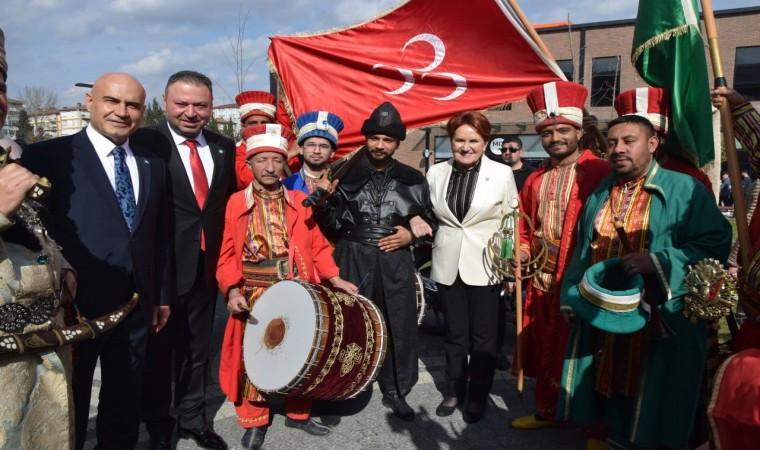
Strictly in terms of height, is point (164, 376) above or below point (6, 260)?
below

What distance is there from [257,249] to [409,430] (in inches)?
63.3

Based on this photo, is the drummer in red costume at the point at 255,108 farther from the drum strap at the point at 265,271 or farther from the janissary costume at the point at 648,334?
the janissary costume at the point at 648,334

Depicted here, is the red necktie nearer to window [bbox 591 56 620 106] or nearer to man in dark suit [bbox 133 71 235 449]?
man in dark suit [bbox 133 71 235 449]

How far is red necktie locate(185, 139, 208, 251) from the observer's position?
130 inches

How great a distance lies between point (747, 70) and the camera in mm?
25281

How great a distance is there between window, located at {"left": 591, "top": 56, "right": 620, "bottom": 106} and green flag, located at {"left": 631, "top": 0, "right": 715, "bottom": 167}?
22025 millimetres

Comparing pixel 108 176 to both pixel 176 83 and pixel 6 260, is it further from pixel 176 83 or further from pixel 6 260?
pixel 6 260

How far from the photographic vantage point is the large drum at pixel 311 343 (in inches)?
117

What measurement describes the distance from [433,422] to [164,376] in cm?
184

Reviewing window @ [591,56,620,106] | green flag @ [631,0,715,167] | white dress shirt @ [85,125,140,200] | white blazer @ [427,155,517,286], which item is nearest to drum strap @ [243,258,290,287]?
white dress shirt @ [85,125,140,200]

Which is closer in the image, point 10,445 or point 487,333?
point 10,445

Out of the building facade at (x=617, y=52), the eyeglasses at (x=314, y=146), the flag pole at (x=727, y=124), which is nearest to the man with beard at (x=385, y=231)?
the eyeglasses at (x=314, y=146)

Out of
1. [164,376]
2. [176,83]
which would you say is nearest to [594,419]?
[164,376]

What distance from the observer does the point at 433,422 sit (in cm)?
385
